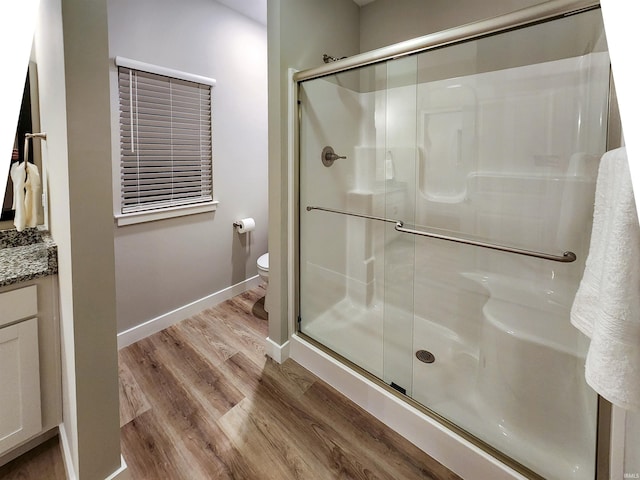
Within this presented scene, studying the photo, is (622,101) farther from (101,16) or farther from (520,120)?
(520,120)

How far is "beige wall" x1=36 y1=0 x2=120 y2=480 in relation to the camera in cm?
101

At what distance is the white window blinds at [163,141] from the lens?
215 centimetres

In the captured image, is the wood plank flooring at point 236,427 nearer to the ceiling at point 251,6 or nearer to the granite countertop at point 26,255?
the granite countertop at point 26,255

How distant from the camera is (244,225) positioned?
290 cm

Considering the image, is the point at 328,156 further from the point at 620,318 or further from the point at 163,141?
the point at 620,318

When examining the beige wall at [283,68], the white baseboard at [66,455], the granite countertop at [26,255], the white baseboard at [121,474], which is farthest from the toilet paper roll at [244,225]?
the white baseboard at [121,474]

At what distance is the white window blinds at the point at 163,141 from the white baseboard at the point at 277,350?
122 cm

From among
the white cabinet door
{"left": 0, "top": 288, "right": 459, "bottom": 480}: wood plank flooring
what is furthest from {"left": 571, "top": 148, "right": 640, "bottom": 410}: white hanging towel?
the white cabinet door

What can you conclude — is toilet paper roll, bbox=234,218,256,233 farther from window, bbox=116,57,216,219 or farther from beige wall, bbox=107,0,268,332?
window, bbox=116,57,216,219

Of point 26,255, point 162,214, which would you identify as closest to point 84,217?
point 26,255

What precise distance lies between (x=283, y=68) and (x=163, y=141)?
39.7 inches

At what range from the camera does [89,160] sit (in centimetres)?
106

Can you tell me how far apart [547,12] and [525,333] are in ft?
4.24

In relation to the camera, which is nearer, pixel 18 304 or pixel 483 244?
pixel 18 304
